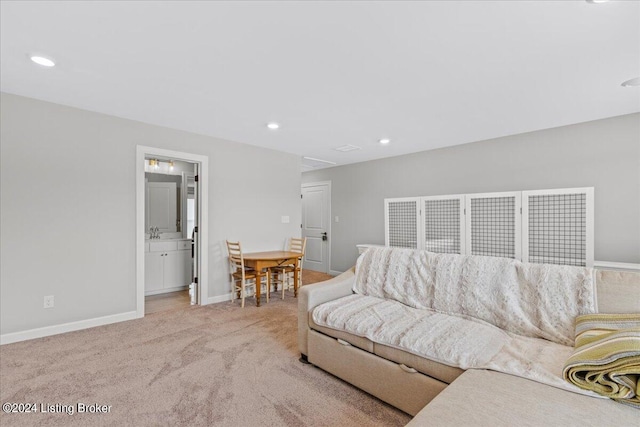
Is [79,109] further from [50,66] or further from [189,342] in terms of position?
[189,342]

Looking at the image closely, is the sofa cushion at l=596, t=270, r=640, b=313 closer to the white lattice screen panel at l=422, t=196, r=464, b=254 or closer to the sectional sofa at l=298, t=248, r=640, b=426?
the sectional sofa at l=298, t=248, r=640, b=426

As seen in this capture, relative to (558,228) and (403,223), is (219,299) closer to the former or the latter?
(403,223)

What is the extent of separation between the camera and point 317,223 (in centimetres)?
660

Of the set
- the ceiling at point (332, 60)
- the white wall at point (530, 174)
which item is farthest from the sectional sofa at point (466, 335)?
A: the white wall at point (530, 174)

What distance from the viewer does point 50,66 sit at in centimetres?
224

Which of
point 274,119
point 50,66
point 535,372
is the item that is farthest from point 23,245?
point 535,372

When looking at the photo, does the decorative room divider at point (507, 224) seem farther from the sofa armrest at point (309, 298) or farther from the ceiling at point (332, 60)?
the sofa armrest at point (309, 298)

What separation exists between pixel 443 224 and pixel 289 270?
8.08 ft

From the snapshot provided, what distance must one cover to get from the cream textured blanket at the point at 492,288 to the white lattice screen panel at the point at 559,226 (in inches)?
66.4

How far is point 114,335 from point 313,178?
4.73 meters

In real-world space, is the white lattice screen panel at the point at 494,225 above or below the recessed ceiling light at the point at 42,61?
below

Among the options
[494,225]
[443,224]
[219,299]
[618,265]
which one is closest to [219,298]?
[219,299]

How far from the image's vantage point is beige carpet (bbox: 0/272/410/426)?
177 centimetres

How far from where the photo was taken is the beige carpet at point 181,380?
1766 millimetres
